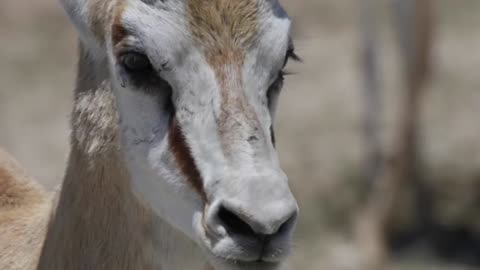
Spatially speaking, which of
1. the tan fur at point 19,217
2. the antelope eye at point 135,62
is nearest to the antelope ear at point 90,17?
the antelope eye at point 135,62

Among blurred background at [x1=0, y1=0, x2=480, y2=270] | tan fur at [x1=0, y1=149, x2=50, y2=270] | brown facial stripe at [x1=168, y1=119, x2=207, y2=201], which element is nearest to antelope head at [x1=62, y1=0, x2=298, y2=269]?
brown facial stripe at [x1=168, y1=119, x2=207, y2=201]

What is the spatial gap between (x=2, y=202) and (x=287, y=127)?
8.58 metres

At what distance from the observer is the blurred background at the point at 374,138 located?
12.0m

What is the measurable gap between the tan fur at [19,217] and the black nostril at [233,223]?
1.08 m

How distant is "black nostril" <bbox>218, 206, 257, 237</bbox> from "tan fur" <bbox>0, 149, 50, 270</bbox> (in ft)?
3.55

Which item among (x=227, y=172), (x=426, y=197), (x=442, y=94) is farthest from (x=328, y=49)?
(x=227, y=172)

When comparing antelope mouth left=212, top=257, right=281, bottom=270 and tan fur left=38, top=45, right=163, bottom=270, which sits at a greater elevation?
antelope mouth left=212, top=257, right=281, bottom=270

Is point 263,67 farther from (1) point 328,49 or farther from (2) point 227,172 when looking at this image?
(1) point 328,49

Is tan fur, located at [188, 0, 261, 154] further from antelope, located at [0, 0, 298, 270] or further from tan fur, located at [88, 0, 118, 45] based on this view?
tan fur, located at [88, 0, 118, 45]

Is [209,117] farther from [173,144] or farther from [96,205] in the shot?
[96,205]

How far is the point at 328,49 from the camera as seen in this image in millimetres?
15422

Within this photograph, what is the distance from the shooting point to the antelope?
3975 mm

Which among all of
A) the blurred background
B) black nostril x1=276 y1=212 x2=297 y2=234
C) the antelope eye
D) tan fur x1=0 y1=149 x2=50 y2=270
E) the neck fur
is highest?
the antelope eye

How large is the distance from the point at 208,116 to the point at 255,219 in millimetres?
431
